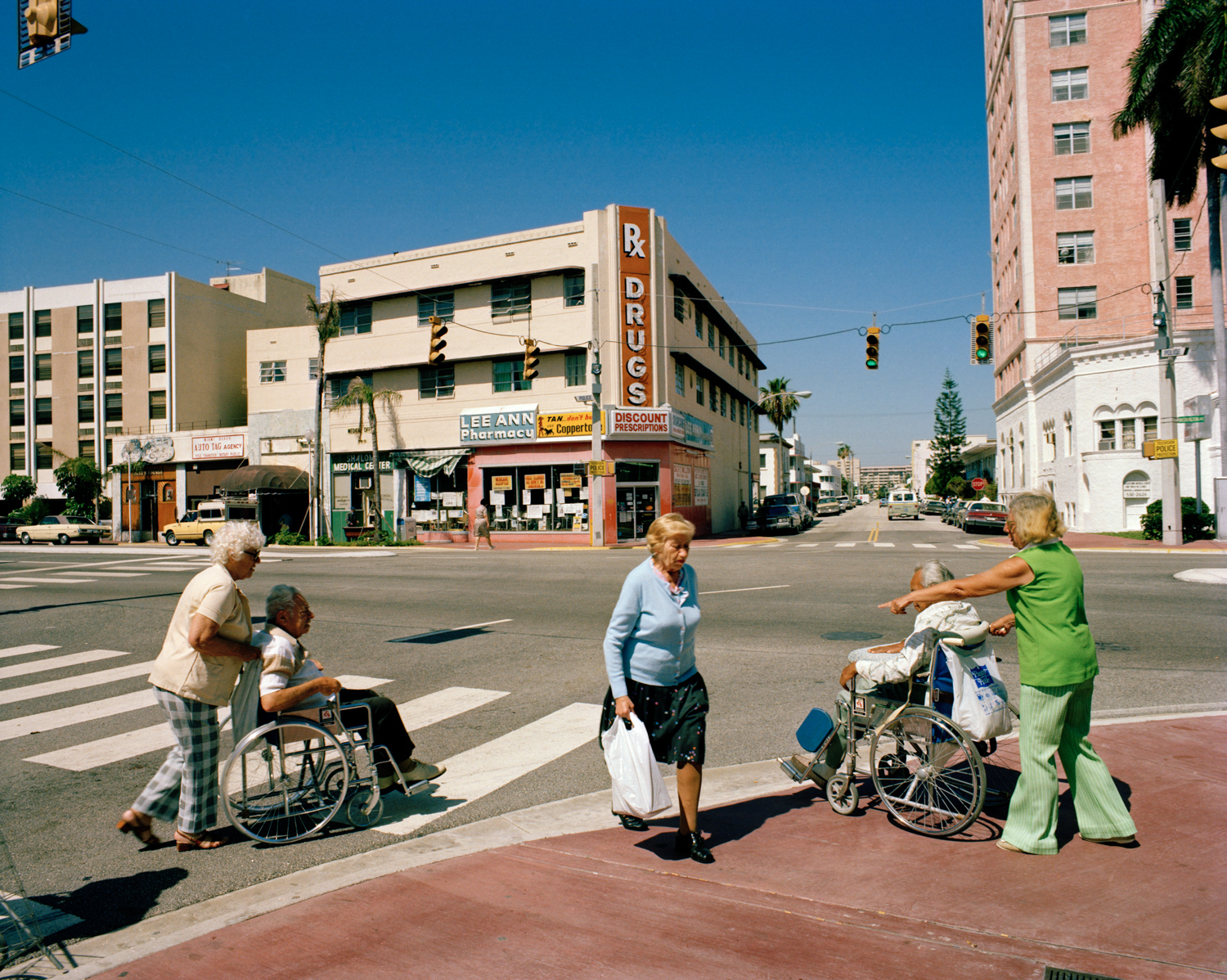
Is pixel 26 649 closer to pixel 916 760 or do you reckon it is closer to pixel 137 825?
pixel 137 825

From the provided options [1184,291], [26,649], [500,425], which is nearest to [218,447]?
[500,425]

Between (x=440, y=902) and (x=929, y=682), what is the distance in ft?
8.92

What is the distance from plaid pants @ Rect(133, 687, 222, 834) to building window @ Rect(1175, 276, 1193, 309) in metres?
48.5

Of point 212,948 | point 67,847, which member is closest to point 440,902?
point 212,948

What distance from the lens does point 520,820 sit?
4.56m

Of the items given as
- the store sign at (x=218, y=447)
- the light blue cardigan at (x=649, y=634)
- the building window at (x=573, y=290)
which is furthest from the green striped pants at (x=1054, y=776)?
the store sign at (x=218, y=447)


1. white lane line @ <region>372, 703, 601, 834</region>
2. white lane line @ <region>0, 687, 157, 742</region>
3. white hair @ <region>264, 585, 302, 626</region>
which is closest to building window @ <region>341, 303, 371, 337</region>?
white lane line @ <region>0, 687, 157, 742</region>

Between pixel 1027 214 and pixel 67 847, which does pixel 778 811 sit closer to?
pixel 67 847

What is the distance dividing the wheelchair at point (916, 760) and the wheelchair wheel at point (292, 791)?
2.68 metres

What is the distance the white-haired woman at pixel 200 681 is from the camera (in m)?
4.14

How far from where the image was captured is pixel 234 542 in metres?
4.32

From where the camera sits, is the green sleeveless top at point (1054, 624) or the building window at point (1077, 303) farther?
the building window at point (1077, 303)

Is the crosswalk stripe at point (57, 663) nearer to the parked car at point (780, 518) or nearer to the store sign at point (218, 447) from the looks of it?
the store sign at point (218, 447)

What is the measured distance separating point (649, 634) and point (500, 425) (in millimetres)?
28365
